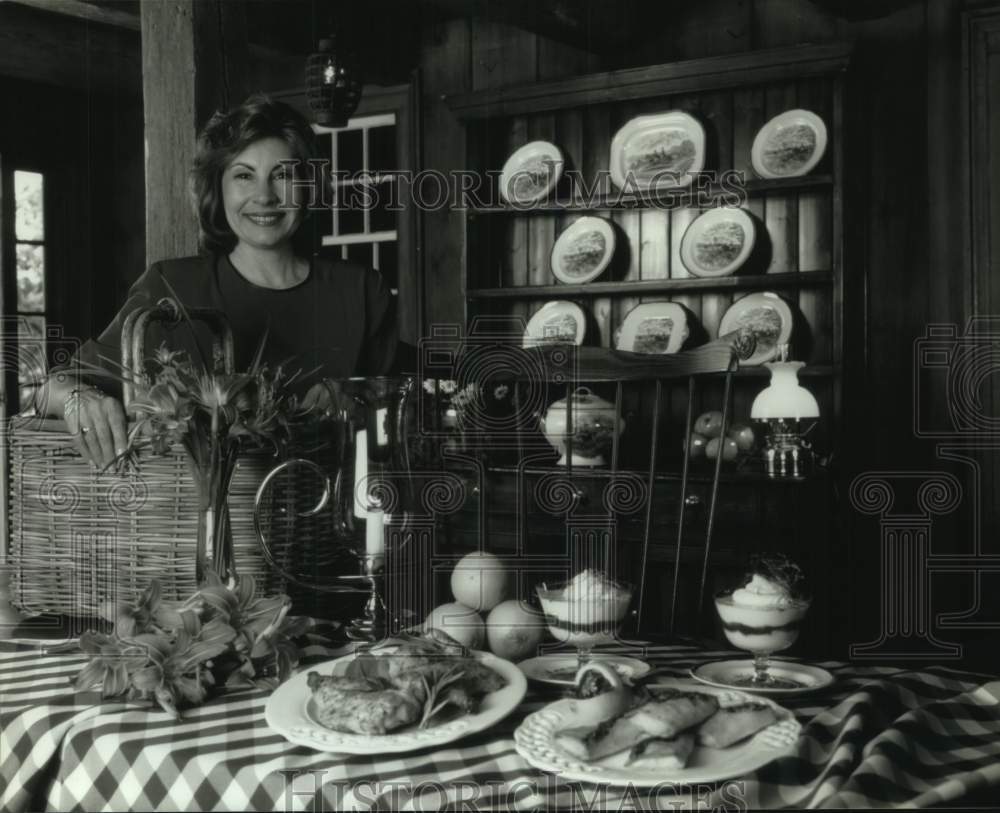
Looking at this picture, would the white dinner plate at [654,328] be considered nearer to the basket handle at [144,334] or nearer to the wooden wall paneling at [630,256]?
the wooden wall paneling at [630,256]

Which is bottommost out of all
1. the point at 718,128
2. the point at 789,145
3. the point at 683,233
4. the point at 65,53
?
the point at 683,233

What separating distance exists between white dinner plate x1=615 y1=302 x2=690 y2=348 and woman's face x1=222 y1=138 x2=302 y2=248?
7.12 ft

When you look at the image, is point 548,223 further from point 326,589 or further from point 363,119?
point 326,589

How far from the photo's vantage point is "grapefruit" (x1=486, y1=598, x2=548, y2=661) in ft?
4.39

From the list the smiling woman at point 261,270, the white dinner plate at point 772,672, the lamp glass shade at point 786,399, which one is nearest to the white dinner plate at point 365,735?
the white dinner plate at point 772,672

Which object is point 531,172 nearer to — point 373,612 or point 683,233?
point 683,233

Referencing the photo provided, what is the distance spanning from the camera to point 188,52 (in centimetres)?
258

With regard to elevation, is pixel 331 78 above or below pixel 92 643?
above

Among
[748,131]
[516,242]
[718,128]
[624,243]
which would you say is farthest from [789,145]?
[516,242]

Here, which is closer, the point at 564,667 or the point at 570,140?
the point at 564,667

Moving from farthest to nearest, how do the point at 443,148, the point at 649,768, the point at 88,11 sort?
the point at 88,11
the point at 443,148
the point at 649,768

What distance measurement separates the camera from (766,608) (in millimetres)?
1208

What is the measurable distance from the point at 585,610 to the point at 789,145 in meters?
2.91

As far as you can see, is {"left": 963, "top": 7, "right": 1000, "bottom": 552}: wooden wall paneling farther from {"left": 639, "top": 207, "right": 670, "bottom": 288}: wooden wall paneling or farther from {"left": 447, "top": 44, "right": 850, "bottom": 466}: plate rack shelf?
{"left": 639, "top": 207, "right": 670, "bottom": 288}: wooden wall paneling
